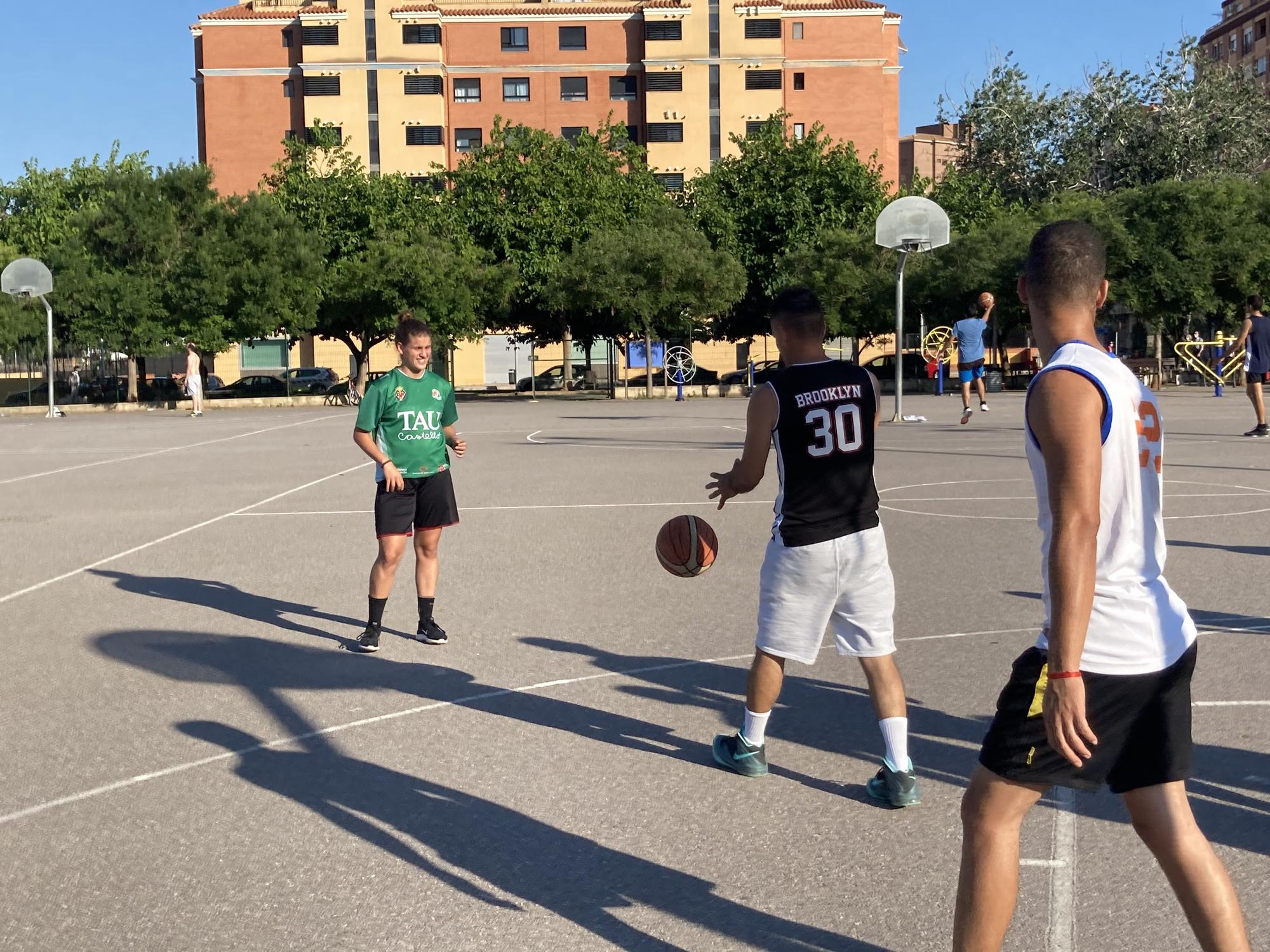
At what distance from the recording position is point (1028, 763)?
3.06 m

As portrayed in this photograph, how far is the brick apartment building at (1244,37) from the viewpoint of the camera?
100 meters

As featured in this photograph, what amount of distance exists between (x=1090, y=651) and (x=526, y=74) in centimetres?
8100

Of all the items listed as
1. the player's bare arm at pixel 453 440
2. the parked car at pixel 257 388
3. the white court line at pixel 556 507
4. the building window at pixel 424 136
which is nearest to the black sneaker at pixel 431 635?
the player's bare arm at pixel 453 440

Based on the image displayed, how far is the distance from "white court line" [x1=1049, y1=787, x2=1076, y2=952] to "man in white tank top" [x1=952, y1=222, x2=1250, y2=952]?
72 centimetres

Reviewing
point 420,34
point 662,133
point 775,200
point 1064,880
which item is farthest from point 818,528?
point 420,34

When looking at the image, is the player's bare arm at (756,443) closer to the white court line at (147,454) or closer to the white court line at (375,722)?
the white court line at (375,722)

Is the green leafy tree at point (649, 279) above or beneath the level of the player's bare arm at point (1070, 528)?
above

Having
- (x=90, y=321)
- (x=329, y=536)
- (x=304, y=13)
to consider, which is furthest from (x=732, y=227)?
(x=329, y=536)

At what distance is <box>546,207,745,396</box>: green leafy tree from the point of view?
46469mm

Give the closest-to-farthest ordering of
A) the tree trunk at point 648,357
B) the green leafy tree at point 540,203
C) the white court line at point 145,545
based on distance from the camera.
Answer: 1. the white court line at point 145,545
2. the tree trunk at point 648,357
3. the green leafy tree at point 540,203

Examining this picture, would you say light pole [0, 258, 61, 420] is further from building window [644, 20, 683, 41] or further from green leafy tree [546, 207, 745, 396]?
building window [644, 20, 683, 41]

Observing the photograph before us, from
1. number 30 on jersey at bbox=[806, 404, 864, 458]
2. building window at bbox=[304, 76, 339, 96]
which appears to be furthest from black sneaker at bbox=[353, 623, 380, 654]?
building window at bbox=[304, 76, 339, 96]

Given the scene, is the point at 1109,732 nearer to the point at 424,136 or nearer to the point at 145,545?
the point at 145,545

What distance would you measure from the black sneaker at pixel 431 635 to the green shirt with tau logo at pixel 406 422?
855mm
